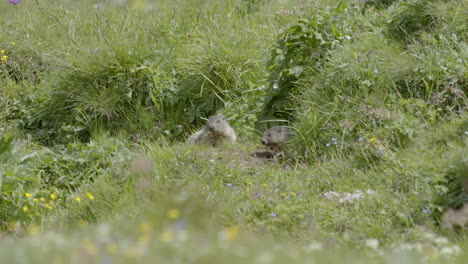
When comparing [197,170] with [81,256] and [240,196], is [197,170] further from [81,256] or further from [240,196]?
[81,256]

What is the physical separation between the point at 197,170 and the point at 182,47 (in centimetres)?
319

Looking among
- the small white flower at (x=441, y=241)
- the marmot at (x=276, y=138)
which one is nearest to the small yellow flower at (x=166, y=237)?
the small white flower at (x=441, y=241)

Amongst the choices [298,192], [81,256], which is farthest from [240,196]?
[81,256]

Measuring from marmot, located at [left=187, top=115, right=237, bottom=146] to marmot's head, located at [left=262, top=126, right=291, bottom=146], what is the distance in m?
0.61

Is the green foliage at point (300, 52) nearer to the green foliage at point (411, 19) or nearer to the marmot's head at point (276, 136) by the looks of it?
the marmot's head at point (276, 136)

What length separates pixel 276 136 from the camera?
673cm

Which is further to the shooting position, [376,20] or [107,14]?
[107,14]

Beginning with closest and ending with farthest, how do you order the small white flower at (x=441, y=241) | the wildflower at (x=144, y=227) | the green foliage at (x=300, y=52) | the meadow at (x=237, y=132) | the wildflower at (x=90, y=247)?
the wildflower at (x=90, y=247)
the wildflower at (x=144, y=227)
the meadow at (x=237, y=132)
the small white flower at (x=441, y=241)
the green foliage at (x=300, y=52)

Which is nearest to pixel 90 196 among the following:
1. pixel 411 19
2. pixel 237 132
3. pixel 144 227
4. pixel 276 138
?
Answer: pixel 276 138

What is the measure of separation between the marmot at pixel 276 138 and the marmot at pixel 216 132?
0.61 m

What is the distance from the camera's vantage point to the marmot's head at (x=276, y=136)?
672cm

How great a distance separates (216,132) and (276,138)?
0.82 m

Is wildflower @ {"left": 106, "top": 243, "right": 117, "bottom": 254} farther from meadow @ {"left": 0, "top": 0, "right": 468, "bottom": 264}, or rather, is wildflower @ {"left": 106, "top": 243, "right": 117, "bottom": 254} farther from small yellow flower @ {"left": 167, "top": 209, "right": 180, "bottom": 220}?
small yellow flower @ {"left": 167, "top": 209, "right": 180, "bottom": 220}

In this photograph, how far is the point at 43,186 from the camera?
7.12 m
